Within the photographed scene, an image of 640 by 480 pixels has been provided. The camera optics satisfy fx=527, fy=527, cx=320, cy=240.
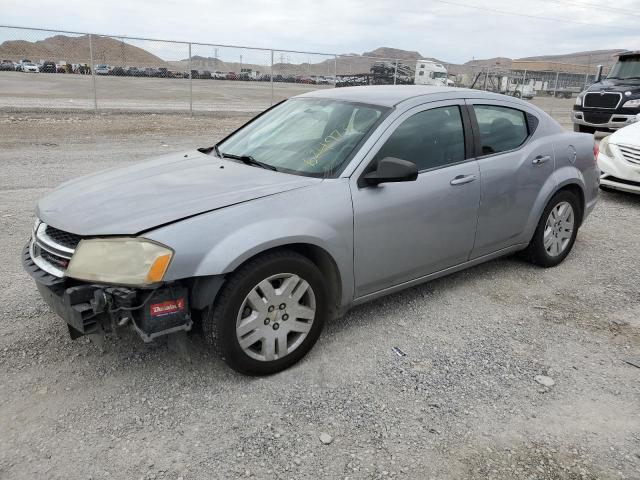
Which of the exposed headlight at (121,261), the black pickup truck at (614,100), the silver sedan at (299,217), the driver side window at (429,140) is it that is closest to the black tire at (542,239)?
the silver sedan at (299,217)

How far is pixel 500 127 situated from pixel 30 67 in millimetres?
26715

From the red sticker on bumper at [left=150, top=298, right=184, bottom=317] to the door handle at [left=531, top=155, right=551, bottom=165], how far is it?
313cm

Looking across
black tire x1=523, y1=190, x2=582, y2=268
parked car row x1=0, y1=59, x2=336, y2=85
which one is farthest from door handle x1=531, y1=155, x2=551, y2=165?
parked car row x1=0, y1=59, x2=336, y2=85

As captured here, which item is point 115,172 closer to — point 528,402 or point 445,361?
point 445,361

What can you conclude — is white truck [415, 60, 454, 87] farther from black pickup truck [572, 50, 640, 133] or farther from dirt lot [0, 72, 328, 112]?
black pickup truck [572, 50, 640, 133]

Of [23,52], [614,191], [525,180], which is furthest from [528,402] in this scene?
[23,52]

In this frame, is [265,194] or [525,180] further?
[525,180]

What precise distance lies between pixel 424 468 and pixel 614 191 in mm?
7139

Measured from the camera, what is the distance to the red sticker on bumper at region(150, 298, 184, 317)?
2617mm

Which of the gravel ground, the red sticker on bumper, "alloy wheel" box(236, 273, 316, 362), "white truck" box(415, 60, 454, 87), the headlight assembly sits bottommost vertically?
the gravel ground

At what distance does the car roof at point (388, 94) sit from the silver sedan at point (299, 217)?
0.06 ft

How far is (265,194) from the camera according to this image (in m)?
2.99

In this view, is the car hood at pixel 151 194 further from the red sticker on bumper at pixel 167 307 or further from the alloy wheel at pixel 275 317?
the alloy wheel at pixel 275 317

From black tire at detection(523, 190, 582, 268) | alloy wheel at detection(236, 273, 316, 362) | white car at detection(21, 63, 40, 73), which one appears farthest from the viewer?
white car at detection(21, 63, 40, 73)
